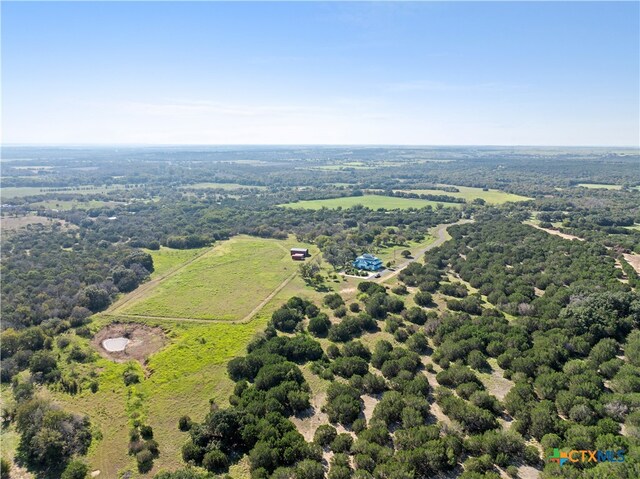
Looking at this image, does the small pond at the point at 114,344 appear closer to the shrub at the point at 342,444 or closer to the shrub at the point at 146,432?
the shrub at the point at 146,432

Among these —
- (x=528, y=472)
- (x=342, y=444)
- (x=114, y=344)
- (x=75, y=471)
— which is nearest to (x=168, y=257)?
→ (x=114, y=344)

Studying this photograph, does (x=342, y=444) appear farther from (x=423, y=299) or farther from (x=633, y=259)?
(x=633, y=259)

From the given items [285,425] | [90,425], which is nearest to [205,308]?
[90,425]

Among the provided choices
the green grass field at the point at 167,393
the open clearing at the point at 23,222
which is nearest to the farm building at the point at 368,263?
the green grass field at the point at 167,393

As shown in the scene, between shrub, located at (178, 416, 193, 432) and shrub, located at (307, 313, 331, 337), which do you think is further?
shrub, located at (307, 313, 331, 337)

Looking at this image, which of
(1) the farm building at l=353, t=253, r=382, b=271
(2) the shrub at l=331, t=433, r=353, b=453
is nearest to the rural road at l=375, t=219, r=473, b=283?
(1) the farm building at l=353, t=253, r=382, b=271

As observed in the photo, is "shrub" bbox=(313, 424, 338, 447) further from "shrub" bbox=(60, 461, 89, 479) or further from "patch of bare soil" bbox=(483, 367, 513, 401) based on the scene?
"shrub" bbox=(60, 461, 89, 479)
